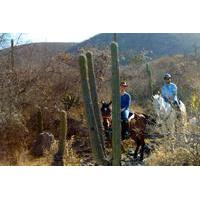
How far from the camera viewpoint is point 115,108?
1098cm

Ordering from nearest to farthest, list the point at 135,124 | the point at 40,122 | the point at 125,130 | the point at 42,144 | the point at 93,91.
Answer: the point at 93,91 < the point at 42,144 < the point at 40,122 < the point at 125,130 < the point at 135,124

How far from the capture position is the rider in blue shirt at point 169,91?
11672 millimetres

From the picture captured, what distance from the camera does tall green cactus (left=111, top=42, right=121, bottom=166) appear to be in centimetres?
1079

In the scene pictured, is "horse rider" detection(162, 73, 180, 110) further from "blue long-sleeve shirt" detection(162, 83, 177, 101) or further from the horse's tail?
the horse's tail

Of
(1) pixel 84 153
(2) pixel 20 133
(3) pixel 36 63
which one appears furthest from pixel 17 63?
(1) pixel 84 153

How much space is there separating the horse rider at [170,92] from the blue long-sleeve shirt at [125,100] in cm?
73

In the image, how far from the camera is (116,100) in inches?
430

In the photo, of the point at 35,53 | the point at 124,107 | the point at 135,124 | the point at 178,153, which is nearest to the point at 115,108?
the point at 124,107

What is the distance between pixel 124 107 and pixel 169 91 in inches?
40.2

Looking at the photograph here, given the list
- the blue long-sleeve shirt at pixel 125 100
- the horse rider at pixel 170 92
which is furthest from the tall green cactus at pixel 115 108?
the horse rider at pixel 170 92

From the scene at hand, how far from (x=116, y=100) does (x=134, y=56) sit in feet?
4.84

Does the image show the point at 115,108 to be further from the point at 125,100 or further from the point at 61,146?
the point at 61,146

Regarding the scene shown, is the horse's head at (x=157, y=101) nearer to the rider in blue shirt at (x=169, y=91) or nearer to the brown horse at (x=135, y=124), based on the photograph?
the rider in blue shirt at (x=169, y=91)
